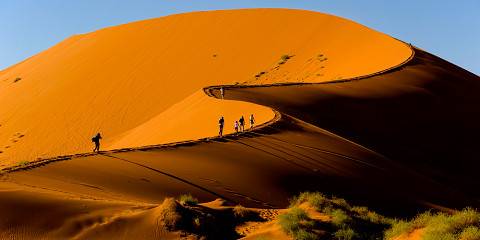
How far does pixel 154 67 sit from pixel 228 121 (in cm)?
3020

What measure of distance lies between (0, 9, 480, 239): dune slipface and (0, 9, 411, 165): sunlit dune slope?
208 millimetres

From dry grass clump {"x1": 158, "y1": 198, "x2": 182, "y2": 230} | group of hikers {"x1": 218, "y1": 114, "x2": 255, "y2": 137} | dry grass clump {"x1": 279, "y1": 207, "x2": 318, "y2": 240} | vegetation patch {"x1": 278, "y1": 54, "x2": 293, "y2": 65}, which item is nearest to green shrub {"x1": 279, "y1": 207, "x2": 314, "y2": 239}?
dry grass clump {"x1": 279, "y1": 207, "x2": 318, "y2": 240}

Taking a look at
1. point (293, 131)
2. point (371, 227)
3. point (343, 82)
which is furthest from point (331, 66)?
point (371, 227)

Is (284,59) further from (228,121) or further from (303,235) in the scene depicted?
(303,235)

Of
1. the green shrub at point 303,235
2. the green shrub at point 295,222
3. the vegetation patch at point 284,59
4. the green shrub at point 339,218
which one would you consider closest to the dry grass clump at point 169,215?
the green shrub at point 295,222

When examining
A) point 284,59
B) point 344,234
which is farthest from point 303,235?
point 284,59

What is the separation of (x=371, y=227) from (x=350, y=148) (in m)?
10.7

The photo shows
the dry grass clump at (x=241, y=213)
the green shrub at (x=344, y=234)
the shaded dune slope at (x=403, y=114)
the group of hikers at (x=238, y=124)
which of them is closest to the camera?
the green shrub at (x=344, y=234)

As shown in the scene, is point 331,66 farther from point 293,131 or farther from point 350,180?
point 350,180

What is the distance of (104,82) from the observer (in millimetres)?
56938

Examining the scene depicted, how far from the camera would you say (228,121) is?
3047 cm

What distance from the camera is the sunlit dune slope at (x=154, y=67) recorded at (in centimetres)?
4625

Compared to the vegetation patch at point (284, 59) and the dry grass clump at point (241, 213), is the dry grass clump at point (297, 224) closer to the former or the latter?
the dry grass clump at point (241, 213)

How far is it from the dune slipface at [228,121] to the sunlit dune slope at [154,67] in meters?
0.21
